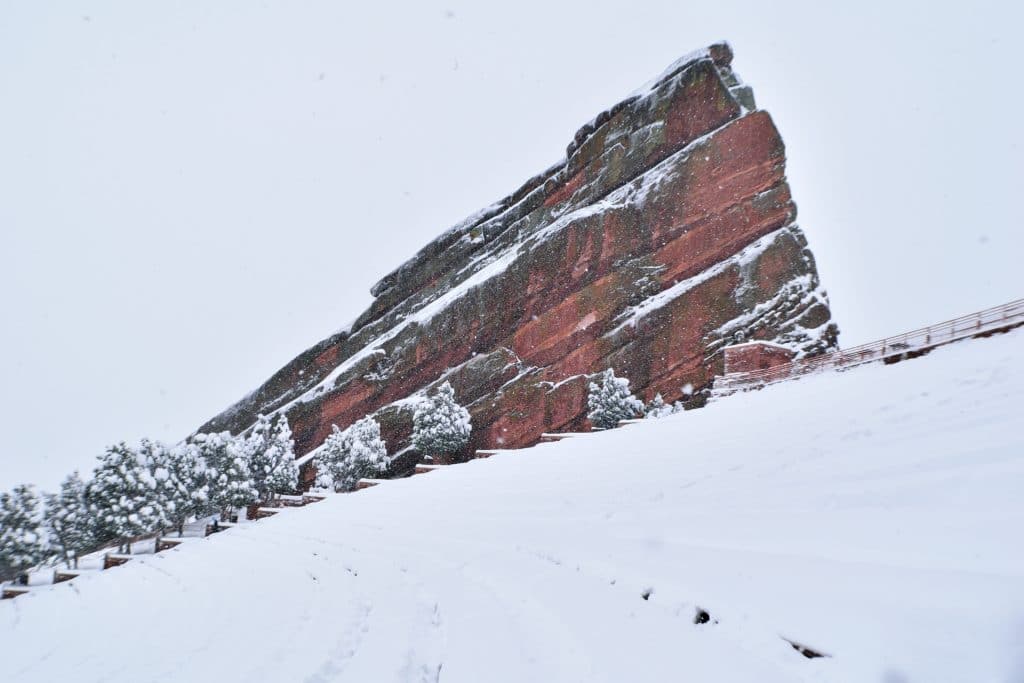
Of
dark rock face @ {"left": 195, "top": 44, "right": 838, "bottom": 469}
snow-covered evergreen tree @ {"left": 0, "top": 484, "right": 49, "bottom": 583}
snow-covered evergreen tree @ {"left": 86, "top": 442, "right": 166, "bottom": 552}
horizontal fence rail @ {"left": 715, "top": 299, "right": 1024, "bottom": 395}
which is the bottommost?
snow-covered evergreen tree @ {"left": 0, "top": 484, "right": 49, "bottom": 583}

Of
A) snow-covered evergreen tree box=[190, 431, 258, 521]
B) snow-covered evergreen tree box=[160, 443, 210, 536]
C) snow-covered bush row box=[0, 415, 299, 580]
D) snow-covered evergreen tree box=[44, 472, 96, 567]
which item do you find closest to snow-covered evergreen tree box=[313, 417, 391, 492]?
snow-covered bush row box=[0, 415, 299, 580]

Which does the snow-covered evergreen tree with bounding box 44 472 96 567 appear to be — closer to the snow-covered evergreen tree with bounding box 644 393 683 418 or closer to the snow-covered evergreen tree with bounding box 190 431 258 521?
the snow-covered evergreen tree with bounding box 190 431 258 521

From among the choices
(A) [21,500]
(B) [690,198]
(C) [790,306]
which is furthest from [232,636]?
(A) [21,500]

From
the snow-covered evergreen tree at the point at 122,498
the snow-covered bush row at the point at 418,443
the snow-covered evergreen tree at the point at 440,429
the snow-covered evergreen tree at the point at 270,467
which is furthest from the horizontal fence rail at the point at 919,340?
the snow-covered evergreen tree at the point at 122,498

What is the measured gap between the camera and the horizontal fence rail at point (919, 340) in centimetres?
1248

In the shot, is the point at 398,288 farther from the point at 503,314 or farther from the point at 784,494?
the point at 784,494

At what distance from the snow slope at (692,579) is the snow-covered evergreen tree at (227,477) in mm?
21583

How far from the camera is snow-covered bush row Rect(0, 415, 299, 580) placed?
1034 inches

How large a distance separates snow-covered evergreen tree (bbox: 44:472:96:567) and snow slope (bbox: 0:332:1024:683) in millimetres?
27369

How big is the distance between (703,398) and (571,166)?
24886mm

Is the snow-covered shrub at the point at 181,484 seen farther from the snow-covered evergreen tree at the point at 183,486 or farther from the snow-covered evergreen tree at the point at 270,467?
the snow-covered evergreen tree at the point at 270,467

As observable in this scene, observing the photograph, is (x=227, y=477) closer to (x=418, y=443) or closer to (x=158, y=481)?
(x=158, y=481)

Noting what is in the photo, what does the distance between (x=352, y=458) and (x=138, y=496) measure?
37.2 ft

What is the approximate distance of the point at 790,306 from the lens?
3161 cm
